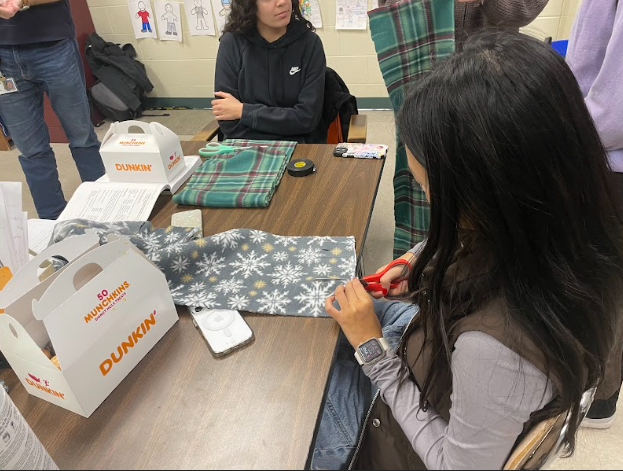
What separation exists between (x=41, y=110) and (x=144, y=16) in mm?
1792

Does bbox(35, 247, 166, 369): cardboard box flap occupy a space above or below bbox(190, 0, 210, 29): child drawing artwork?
below

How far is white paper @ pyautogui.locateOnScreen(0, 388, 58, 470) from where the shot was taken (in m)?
0.52

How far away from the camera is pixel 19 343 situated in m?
0.68

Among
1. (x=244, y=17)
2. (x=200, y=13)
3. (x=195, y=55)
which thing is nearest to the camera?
(x=244, y=17)

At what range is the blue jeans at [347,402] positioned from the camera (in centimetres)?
86

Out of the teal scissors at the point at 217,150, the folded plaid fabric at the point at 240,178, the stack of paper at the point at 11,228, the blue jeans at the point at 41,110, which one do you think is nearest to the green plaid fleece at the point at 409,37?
the folded plaid fabric at the point at 240,178

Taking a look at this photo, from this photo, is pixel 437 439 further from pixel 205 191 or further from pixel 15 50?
pixel 15 50

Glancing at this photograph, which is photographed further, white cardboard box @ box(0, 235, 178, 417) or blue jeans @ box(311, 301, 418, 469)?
blue jeans @ box(311, 301, 418, 469)

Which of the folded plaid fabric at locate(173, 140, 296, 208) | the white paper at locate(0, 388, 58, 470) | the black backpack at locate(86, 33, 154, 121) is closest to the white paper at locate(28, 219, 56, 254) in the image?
the folded plaid fabric at locate(173, 140, 296, 208)

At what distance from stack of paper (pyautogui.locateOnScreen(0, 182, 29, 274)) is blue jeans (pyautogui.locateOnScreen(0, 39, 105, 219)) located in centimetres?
137

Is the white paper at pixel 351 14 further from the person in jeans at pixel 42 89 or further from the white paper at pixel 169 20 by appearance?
the person in jeans at pixel 42 89

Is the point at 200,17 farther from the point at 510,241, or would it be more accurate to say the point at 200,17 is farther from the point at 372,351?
the point at 510,241

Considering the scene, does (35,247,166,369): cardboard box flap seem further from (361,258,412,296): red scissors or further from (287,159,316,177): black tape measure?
(287,159,316,177): black tape measure

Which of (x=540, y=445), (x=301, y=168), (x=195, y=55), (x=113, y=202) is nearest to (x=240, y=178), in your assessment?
(x=301, y=168)
